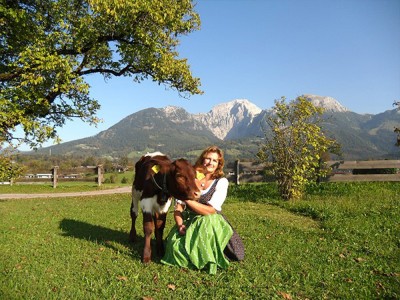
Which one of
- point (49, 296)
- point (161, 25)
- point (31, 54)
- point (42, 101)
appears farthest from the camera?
point (161, 25)

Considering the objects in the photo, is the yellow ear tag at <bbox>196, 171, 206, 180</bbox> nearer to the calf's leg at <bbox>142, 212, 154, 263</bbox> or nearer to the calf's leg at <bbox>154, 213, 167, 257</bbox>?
the calf's leg at <bbox>154, 213, 167, 257</bbox>

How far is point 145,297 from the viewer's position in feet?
15.6

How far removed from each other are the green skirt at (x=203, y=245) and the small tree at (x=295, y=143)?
8675 mm

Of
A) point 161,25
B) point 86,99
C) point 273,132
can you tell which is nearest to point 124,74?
point 86,99

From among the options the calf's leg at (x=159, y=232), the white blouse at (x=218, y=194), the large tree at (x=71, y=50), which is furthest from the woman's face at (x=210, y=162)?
the large tree at (x=71, y=50)

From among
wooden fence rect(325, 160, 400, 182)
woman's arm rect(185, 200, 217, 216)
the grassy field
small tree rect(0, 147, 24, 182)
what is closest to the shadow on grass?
the grassy field

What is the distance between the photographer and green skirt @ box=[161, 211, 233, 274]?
5.71m

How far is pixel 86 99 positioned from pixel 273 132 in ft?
29.4

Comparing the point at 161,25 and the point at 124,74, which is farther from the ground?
the point at 161,25

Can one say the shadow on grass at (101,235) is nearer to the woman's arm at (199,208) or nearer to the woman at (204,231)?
the woman at (204,231)

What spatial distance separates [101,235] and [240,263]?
4.10m

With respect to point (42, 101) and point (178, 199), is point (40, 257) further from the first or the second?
point (42, 101)

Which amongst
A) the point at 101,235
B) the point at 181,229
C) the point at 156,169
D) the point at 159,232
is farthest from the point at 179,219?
the point at 101,235

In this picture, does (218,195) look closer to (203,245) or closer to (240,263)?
(203,245)
